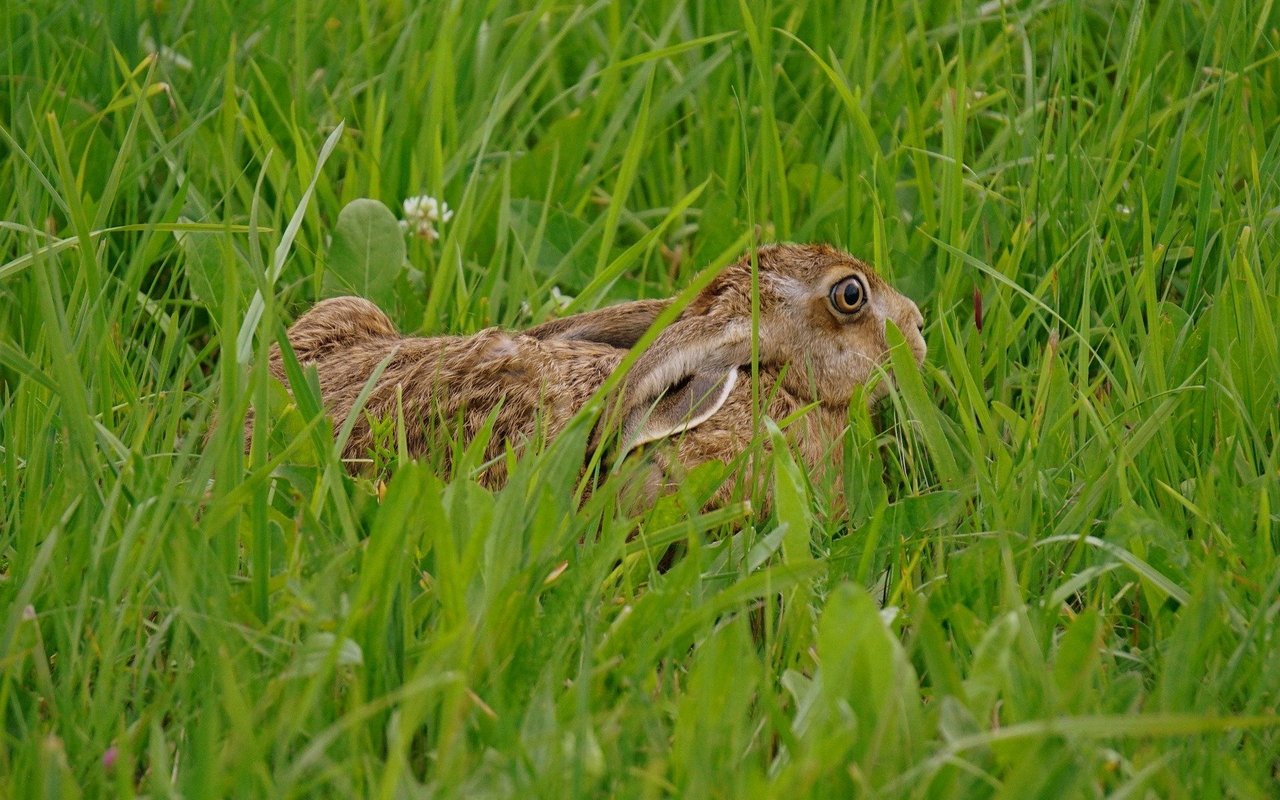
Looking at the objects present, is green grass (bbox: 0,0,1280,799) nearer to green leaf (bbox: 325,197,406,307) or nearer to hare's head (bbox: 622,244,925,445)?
green leaf (bbox: 325,197,406,307)

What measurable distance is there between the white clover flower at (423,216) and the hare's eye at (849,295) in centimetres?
138

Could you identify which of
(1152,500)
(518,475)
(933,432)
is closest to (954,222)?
(933,432)

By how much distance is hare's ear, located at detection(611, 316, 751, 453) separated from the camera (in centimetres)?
415

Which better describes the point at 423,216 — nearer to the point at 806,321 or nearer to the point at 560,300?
the point at 560,300

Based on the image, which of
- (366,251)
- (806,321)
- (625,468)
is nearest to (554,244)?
(366,251)

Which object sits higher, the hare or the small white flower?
the hare

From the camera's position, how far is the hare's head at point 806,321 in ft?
14.5

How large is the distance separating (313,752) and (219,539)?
0.82 metres

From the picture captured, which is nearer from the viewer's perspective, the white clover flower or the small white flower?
the small white flower

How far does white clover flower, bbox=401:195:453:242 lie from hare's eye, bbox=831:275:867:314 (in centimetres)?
138

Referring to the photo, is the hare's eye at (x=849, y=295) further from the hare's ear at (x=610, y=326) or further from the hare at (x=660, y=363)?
the hare's ear at (x=610, y=326)

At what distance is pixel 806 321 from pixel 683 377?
1.96 ft

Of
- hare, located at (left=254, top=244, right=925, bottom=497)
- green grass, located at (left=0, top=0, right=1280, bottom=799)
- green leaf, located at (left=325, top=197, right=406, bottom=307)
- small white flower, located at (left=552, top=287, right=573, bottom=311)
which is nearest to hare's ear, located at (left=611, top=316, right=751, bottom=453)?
hare, located at (left=254, top=244, right=925, bottom=497)

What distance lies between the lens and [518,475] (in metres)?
3.23
